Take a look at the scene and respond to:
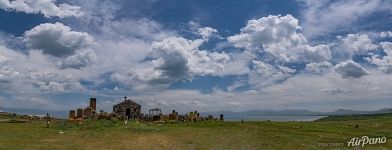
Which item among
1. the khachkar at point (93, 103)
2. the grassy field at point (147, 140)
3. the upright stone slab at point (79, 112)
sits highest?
the khachkar at point (93, 103)

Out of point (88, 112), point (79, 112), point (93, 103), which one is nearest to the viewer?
point (79, 112)

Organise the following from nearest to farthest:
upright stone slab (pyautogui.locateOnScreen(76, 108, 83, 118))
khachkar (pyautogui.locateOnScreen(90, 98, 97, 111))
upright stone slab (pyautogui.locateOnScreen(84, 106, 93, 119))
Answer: upright stone slab (pyautogui.locateOnScreen(76, 108, 83, 118)), upright stone slab (pyautogui.locateOnScreen(84, 106, 93, 119)), khachkar (pyautogui.locateOnScreen(90, 98, 97, 111))

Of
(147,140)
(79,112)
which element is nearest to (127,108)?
(79,112)

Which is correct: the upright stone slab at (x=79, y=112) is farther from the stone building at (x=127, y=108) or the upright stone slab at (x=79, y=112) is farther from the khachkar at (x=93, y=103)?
the stone building at (x=127, y=108)

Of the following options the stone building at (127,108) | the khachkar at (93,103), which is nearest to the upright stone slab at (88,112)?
the khachkar at (93,103)

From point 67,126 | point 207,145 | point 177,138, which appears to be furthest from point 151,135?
point 67,126

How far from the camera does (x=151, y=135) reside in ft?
177

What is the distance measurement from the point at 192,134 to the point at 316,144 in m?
15.7

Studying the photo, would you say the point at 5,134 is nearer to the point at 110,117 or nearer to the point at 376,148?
the point at 110,117

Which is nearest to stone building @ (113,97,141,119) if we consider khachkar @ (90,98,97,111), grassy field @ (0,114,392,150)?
khachkar @ (90,98,97,111)

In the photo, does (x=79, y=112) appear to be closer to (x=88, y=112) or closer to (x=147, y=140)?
(x=88, y=112)

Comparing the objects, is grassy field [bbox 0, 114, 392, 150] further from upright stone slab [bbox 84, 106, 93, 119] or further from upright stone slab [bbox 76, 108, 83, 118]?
upright stone slab [bbox 84, 106, 93, 119]

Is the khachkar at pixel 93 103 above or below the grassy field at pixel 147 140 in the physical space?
above

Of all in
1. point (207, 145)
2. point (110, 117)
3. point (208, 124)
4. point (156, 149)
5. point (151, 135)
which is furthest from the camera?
point (110, 117)
